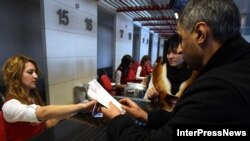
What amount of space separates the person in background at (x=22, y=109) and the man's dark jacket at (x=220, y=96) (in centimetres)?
83

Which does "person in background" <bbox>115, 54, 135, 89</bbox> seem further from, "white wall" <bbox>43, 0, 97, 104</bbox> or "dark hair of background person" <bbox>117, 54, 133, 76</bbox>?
"white wall" <bbox>43, 0, 97, 104</bbox>

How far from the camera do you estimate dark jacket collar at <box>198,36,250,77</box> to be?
0.56m

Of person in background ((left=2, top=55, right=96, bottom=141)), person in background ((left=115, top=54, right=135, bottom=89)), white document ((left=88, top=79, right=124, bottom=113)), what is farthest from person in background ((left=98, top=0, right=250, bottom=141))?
person in background ((left=115, top=54, right=135, bottom=89))

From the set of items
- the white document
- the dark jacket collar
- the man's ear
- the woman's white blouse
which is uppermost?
the man's ear

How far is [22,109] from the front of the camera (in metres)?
1.26

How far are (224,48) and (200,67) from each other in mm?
108

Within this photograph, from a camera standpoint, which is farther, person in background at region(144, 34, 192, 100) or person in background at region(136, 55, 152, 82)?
person in background at region(136, 55, 152, 82)

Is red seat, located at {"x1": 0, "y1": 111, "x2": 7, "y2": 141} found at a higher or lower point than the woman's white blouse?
lower

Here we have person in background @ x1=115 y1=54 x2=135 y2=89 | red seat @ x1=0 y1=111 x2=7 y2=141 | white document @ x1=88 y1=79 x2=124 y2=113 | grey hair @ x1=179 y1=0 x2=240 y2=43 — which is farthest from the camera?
person in background @ x1=115 y1=54 x2=135 y2=89

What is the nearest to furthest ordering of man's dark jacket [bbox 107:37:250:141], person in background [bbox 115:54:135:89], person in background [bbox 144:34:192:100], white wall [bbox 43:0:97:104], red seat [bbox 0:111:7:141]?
man's dark jacket [bbox 107:37:250:141], red seat [bbox 0:111:7:141], person in background [bbox 144:34:192:100], white wall [bbox 43:0:97:104], person in background [bbox 115:54:135:89]

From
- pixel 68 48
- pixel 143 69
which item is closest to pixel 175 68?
pixel 68 48

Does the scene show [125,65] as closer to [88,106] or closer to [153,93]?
[153,93]

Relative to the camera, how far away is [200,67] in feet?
2.19

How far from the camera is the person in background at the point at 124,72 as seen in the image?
13.7ft
